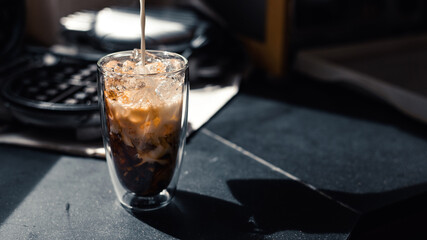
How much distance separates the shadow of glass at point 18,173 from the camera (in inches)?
27.6

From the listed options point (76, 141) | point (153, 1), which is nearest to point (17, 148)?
point (76, 141)

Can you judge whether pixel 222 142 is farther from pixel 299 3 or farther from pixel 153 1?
pixel 153 1

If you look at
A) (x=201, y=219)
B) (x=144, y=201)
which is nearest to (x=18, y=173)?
(x=144, y=201)

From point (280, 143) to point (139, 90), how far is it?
392 millimetres

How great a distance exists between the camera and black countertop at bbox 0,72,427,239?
65 centimetres

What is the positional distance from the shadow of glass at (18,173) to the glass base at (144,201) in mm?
168

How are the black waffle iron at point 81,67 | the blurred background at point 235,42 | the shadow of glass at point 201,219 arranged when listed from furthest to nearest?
the blurred background at point 235,42 < the black waffle iron at point 81,67 < the shadow of glass at point 201,219

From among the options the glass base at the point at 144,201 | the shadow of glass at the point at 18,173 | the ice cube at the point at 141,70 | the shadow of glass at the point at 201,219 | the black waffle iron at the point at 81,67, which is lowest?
the shadow of glass at the point at 18,173

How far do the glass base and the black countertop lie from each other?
14 millimetres

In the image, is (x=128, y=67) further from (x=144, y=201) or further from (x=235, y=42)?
(x=235, y=42)

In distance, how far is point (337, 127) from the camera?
1004 mm

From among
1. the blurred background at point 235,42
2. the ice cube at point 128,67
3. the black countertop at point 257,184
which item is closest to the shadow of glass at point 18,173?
the black countertop at point 257,184

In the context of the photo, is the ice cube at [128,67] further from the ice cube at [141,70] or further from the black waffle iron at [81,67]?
the black waffle iron at [81,67]

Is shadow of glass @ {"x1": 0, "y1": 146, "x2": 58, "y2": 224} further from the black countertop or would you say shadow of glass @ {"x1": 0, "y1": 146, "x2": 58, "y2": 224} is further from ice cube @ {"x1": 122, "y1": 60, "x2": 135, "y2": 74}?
ice cube @ {"x1": 122, "y1": 60, "x2": 135, "y2": 74}
